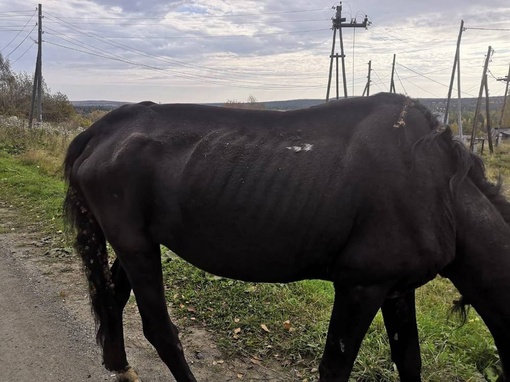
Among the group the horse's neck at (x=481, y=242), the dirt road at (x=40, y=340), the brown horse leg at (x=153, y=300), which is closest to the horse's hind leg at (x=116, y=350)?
the dirt road at (x=40, y=340)

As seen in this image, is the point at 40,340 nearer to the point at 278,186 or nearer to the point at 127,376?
the point at 127,376

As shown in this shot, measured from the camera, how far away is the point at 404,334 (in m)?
2.74

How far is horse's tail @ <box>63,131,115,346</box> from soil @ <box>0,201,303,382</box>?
0.51m

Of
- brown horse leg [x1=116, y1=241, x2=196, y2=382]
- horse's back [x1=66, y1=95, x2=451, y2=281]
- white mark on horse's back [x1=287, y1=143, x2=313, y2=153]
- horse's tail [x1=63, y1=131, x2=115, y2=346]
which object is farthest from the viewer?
horse's tail [x1=63, y1=131, x2=115, y2=346]

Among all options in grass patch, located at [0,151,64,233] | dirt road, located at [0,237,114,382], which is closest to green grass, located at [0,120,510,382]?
dirt road, located at [0,237,114,382]

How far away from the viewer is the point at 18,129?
17.5 meters

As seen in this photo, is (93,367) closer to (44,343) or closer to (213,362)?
(44,343)

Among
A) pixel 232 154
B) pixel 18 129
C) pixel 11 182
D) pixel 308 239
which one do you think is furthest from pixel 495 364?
pixel 18 129

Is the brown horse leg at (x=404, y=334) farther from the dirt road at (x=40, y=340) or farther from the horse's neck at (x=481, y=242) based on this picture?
the dirt road at (x=40, y=340)

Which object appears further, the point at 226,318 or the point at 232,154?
the point at 226,318

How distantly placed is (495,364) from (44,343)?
3.55m

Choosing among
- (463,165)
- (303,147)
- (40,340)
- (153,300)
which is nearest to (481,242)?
(463,165)

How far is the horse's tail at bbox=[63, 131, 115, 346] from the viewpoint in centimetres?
297

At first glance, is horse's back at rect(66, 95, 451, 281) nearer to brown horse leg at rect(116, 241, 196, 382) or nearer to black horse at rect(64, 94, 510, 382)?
black horse at rect(64, 94, 510, 382)
